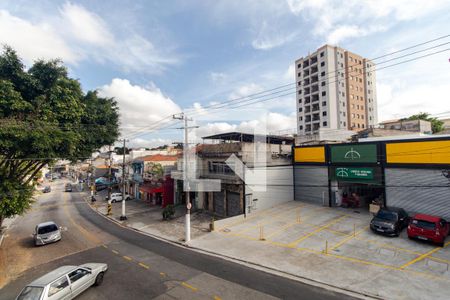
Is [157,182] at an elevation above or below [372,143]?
below

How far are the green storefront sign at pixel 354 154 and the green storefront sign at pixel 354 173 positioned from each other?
2.79 feet

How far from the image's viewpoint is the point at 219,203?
81.8 ft

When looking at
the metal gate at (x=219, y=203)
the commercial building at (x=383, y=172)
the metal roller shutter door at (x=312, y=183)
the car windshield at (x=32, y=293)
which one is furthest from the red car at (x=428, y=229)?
the car windshield at (x=32, y=293)

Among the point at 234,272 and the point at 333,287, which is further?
the point at 234,272

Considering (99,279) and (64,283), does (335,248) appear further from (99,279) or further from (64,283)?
(64,283)

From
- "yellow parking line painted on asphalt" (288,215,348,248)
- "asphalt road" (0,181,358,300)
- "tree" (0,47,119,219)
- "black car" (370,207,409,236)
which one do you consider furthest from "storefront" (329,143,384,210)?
"tree" (0,47,119,219)

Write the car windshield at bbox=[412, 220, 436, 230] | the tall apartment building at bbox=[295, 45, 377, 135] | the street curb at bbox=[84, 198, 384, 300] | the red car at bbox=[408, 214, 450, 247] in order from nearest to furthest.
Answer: the street curb at bbox=[84, 198, 384, 300] < the red car at bbox=[408, 214, 450, 247] < the car windshield at bbox=[412, 220, 436, 230] < the tall apartment building at bbox=[295, 45, 377, 135]

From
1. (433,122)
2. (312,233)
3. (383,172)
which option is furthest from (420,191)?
(433,122)

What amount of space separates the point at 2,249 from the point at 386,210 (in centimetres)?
2930

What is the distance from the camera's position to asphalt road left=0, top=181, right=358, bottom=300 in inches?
394

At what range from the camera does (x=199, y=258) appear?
14.1 metres

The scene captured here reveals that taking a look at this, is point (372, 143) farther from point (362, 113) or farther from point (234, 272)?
point (362, 113)

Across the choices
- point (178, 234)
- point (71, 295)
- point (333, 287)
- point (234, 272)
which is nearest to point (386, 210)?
point (333, 287)

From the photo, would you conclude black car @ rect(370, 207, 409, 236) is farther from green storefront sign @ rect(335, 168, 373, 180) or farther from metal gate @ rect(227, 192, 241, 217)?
metal gate @ rect(227, 192, 241, 217)
